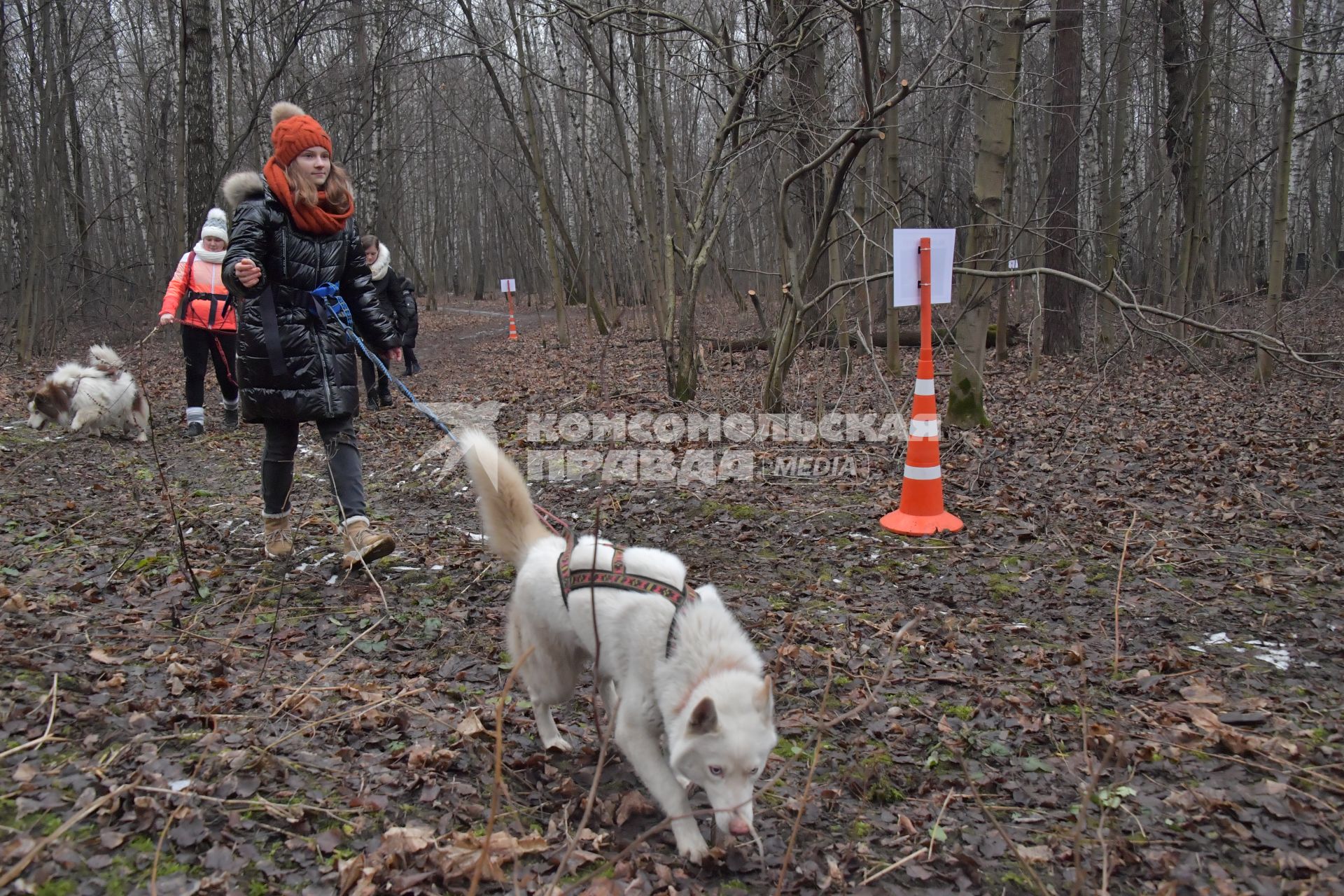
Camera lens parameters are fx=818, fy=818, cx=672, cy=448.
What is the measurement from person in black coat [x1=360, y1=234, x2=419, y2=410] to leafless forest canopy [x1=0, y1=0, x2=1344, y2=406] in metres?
2.27

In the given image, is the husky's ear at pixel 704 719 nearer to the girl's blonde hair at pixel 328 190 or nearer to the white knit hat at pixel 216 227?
the girl's blonde hair at pixel 328 190

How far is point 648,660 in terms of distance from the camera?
2871mm

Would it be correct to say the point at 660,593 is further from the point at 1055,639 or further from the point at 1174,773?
the point at 1055,639

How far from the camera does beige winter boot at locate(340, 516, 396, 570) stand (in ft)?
16.1

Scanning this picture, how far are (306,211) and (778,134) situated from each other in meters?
7.10

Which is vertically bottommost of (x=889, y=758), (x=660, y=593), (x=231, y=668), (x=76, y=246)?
(x=889, y=758)

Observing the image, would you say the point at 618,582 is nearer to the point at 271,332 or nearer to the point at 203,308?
the point at 271,332

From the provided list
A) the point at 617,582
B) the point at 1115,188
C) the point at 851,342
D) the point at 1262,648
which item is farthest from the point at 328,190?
the point at 1115,188

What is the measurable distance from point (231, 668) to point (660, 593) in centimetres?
216

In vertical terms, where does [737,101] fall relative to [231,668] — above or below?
above

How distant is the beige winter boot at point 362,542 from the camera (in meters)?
4.91

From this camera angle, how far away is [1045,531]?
5703 mm

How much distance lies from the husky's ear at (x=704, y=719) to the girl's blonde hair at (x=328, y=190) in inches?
144

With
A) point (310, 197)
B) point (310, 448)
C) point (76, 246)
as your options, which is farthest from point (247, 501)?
point (76, 246)
